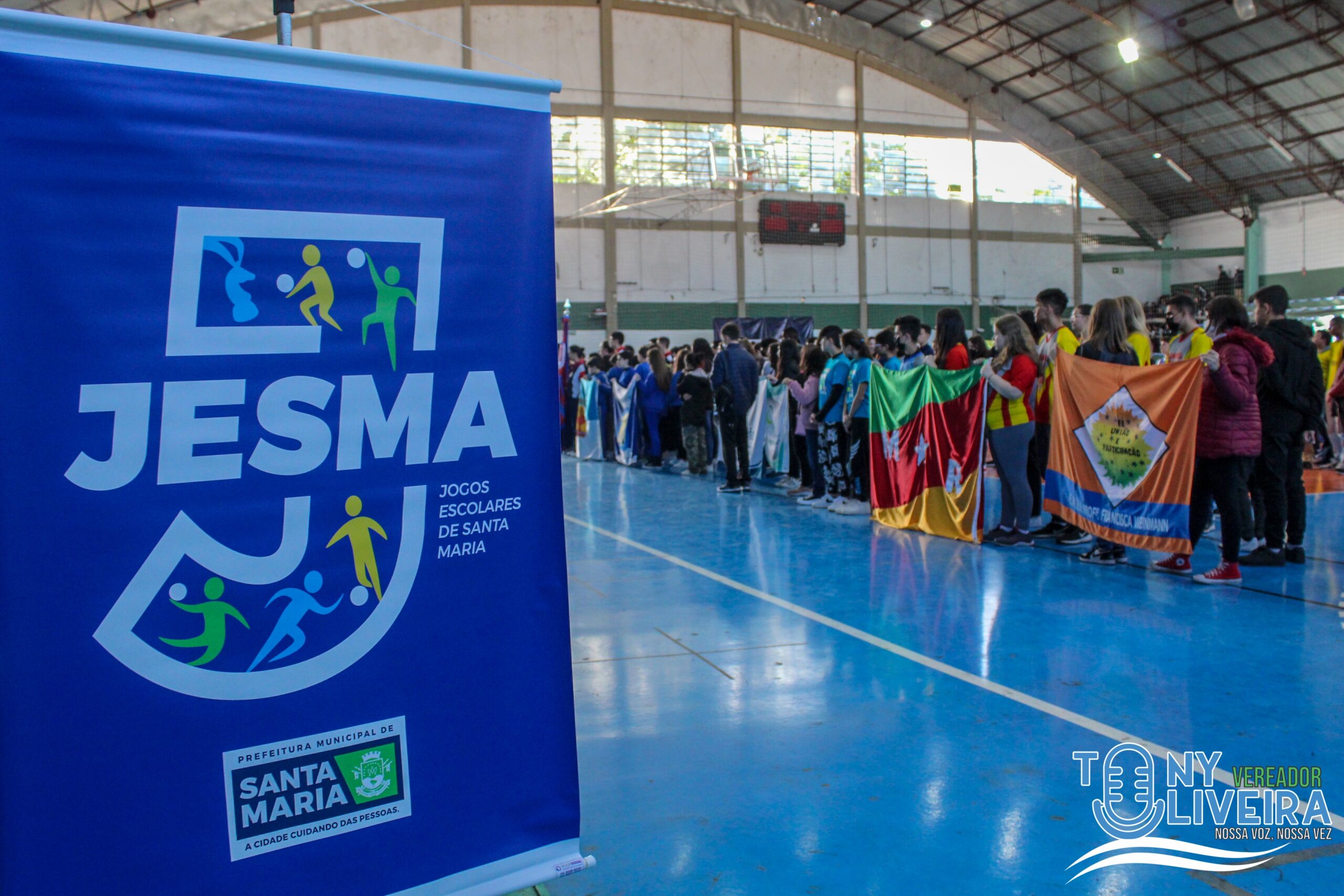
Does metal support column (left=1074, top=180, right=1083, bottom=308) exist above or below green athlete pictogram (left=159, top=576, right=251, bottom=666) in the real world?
above

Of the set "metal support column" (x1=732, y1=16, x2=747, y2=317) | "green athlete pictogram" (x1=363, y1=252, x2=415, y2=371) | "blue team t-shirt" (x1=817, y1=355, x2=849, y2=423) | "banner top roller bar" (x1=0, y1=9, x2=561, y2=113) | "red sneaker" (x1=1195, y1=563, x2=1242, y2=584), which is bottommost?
"red sneaker" (x1=1195, y1=563, x2=1242, y2=584)

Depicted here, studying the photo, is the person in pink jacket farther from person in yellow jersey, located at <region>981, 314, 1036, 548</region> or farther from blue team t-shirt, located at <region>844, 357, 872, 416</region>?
person in yellow jersey, located at <region>981, 314, 1036, 548</region>

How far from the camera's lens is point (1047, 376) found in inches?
269

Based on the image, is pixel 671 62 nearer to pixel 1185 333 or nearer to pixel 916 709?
pixel 1185 333

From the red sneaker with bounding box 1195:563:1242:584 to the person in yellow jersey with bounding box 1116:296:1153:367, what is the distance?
4.56 ft

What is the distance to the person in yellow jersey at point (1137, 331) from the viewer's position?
6148mm

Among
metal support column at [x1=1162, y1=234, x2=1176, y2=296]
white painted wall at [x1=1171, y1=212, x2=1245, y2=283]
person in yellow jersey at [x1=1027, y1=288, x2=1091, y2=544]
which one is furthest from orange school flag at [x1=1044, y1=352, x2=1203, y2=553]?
metal support column at [x1=1162, y1=234, x2=1176, y2=296]

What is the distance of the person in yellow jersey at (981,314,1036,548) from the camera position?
644 centimetres

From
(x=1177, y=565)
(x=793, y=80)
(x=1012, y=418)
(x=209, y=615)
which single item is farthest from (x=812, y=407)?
(x=793, y=80)

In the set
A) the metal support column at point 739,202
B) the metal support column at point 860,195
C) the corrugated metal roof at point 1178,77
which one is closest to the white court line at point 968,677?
the metal support column at point 739,202

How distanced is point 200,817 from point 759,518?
6.68 meters

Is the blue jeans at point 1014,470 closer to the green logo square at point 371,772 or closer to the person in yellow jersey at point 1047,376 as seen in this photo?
the person in yellow jersey at point 1047,376

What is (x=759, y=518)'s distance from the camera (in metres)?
8.23

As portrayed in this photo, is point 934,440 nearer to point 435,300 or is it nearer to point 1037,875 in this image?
point 1037,875
